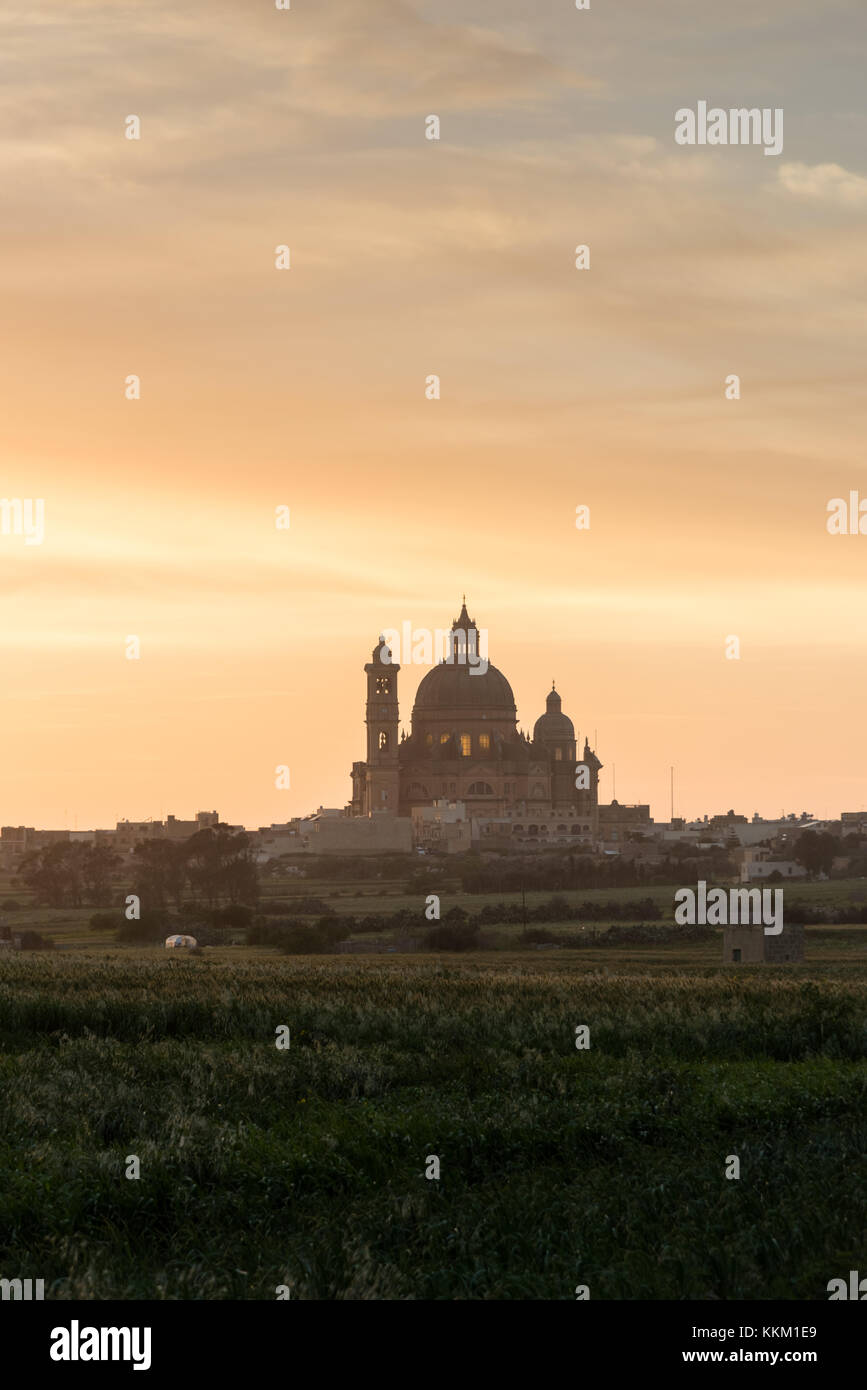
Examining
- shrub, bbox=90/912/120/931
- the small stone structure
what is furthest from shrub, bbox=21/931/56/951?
the small stone structure

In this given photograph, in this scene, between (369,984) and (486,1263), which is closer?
(486,1263)

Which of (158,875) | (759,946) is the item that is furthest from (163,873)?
(759,946)

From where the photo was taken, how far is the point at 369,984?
29906 millimetres

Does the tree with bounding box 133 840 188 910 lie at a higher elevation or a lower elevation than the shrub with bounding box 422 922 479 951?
higher

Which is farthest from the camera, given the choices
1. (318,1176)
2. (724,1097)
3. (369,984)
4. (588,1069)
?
(369,984)

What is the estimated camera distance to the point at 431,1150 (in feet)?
44.4

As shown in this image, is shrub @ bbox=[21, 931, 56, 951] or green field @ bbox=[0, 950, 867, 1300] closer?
green field @ bbox=[0, 950, 867, 1300]

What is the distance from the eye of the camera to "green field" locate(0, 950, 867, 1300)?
33.4 ft

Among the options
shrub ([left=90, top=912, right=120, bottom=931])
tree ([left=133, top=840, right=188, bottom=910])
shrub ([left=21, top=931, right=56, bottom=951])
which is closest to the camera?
shrub ([left=21, top=931, right=56, bottom=951])

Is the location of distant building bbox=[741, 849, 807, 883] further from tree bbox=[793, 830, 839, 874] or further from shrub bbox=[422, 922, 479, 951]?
shrub bbox=[422, 922, 479, 951]

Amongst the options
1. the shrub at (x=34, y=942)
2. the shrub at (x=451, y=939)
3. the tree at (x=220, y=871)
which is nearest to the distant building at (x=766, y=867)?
the tree at (x=220, y=871)
